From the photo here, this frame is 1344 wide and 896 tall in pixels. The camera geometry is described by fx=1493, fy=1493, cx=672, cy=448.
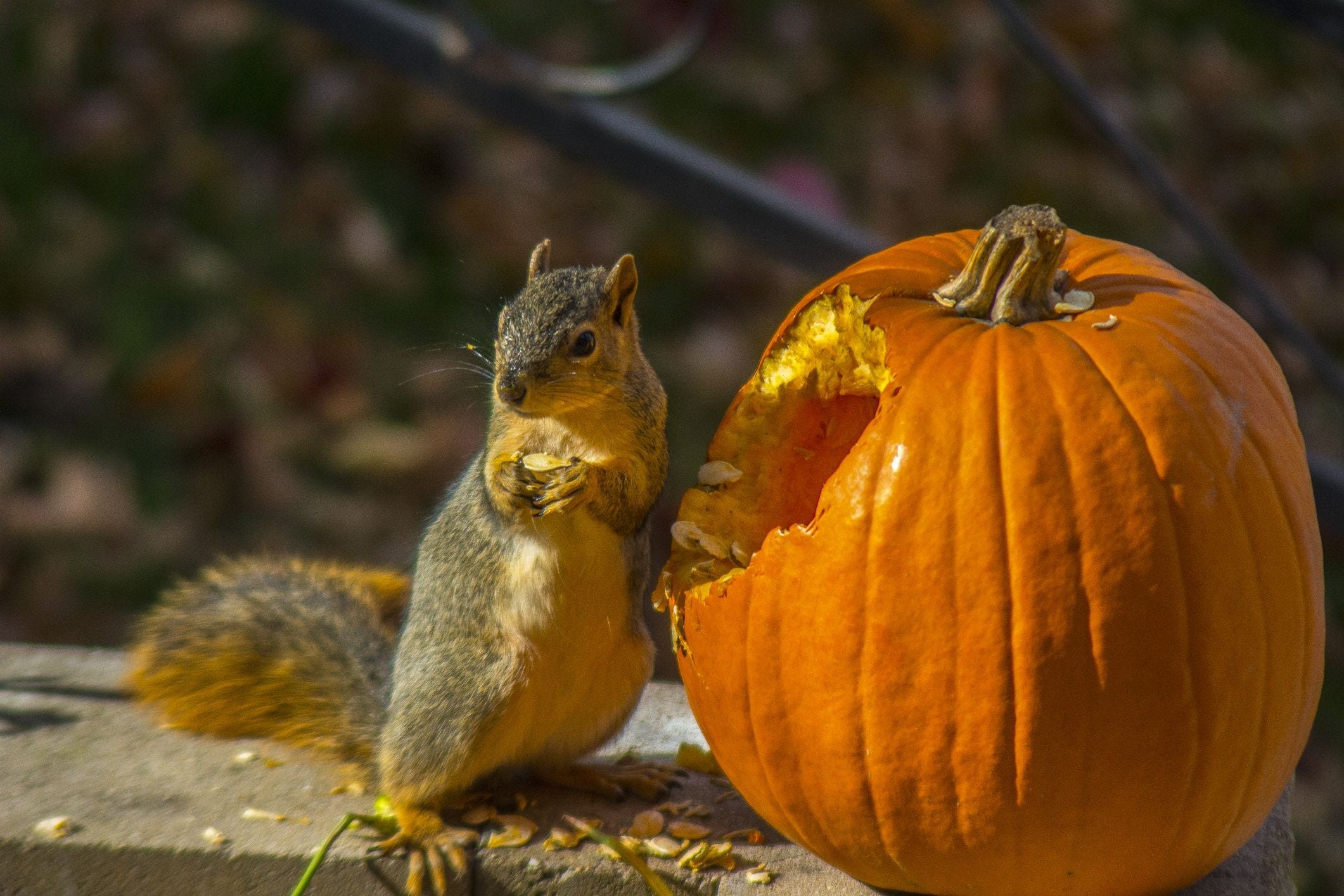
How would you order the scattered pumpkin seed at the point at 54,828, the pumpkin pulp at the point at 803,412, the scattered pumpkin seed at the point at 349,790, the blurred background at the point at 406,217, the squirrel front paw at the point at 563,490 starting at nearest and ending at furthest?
the pumpkin pulp at the point at 803,412 → the squirrel front paw at the point at 563,490 → the scattered pumpkin seed at the point at 54,828 → the scattered pumpkin seed at the point at 349,790 → the blurred background at the point at 406,217

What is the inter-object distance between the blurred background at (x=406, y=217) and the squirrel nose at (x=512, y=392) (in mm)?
1387

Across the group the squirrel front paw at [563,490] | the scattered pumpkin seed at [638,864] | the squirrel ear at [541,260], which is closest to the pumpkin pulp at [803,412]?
the squirrel front paw at [563,490]

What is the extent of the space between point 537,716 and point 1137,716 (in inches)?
24.0

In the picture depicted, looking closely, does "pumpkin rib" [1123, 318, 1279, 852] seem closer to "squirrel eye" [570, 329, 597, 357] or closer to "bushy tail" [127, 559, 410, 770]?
"squirrel eye" [570, 329, 597, 357]

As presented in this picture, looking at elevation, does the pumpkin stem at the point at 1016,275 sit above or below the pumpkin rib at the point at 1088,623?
above

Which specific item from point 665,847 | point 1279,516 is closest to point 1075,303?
point 1279,516

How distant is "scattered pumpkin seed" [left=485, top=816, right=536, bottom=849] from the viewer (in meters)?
1.55

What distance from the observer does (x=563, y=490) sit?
145cm

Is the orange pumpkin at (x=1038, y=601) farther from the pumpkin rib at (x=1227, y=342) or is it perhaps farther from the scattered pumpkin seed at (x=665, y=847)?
the scattered pumpkin seed at (x=665, y=847)

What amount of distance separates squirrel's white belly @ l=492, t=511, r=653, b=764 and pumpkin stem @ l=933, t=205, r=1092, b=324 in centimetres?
43

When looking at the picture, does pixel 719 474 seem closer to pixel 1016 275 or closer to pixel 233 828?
pixel 1016 275

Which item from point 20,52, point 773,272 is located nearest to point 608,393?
point 773,272

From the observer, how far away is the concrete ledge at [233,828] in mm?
1505

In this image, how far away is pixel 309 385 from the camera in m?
3.24
